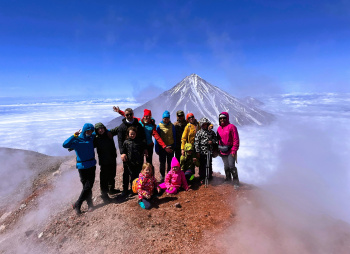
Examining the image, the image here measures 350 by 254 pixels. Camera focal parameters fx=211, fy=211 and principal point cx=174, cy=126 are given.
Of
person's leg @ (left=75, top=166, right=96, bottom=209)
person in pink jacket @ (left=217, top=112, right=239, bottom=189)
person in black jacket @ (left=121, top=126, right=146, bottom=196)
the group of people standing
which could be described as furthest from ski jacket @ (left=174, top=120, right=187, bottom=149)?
person's leg @ (left=75, top=166, right=96, bottom=209)

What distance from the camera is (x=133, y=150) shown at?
4.94 m

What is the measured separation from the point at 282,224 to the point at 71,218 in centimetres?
459

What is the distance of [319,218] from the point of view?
4.82 meters

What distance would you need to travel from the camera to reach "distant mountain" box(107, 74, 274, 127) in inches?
2798

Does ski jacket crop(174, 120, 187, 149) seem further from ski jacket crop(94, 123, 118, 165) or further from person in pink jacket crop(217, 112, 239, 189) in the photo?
ski jacket crop(94, 123, 118, 165)

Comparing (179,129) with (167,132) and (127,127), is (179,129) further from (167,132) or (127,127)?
(127,127)

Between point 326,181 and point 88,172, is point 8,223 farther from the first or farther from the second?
point 326,181

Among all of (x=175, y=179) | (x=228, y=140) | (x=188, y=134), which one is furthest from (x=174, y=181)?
(x=228, y=140)

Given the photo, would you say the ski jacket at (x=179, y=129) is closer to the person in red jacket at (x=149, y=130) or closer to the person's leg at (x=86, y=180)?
the person in red jacket at (x=149, y=130)

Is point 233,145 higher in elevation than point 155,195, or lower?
higher

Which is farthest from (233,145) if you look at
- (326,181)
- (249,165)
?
(326,181)

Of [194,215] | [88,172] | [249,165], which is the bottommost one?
[249,165]

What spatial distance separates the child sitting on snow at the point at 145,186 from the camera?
4.78m

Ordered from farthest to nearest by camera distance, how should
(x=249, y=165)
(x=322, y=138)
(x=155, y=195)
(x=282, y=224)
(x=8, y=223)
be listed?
(x=322, y=138) → (x=249, y=165) → (x=8, y=223) → (x=155, y=195) → (x=282, y=224)
